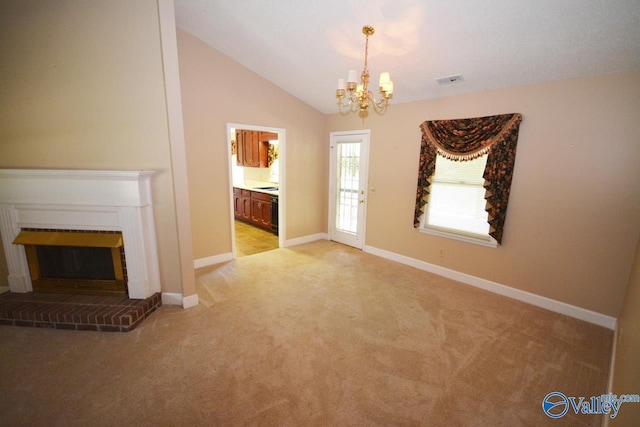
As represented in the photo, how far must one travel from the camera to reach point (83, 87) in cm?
262

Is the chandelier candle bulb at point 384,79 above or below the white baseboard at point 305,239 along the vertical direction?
above

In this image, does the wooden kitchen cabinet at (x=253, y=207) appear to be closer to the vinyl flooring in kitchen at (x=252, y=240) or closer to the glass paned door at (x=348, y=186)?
the vinyl flooring in kitchen at (x=252, y=240)

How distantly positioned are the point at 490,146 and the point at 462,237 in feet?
3.93

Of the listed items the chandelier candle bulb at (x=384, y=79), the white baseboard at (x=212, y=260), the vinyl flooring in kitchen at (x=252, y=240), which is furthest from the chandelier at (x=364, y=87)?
the vinyl flooring in kitchen at (x=252, y=240)

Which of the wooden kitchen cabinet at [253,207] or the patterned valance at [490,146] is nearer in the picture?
the patterned valance at [490,146]

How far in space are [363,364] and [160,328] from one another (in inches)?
76.0

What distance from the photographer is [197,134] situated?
3.85m

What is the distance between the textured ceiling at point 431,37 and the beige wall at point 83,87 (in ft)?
2.92

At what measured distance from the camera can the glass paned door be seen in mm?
4785

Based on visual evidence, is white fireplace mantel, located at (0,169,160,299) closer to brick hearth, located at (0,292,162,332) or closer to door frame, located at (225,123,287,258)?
brick hearth, located at (0,292,162,332)

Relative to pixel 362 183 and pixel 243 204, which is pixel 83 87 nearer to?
pixel 362 183

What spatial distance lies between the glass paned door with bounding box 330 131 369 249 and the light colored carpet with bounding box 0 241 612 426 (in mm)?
1881

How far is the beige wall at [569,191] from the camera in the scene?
102 inches

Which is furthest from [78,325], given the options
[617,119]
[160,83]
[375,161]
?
[617,119]
